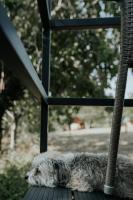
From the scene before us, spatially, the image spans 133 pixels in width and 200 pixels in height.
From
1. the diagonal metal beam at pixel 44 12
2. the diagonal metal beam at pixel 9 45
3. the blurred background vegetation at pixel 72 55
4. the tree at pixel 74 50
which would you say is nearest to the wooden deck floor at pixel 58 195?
the diagonal metal beam at pixel 9 45

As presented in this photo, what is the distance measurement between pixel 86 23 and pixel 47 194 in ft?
2.82

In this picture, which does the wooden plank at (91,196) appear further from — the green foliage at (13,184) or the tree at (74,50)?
the tree at (74,50)

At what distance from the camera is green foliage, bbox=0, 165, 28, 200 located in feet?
8.87

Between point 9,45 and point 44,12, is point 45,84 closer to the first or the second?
point 44,12

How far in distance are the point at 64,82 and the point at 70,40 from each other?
0.62 meters

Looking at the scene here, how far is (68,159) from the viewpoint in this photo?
4.78 ft

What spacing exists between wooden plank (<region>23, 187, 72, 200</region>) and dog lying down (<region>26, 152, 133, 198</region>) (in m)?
0.05

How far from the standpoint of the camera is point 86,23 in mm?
1719

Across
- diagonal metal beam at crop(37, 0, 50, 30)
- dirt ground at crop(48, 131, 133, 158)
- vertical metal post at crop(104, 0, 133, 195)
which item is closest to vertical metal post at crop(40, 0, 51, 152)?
diagonal metal beam at crop(37, 0, 50, 30)

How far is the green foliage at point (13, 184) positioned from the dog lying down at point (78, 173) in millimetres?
1311

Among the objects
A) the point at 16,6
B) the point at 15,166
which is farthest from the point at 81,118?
the point at 15,166

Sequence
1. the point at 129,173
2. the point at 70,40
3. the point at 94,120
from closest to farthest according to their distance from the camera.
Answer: the point at 129,173 → the point at 70,40 → the point at 94,120

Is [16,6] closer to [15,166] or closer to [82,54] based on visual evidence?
[82,54]

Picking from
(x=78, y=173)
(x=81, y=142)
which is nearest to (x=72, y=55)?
(x=81, y=142)
